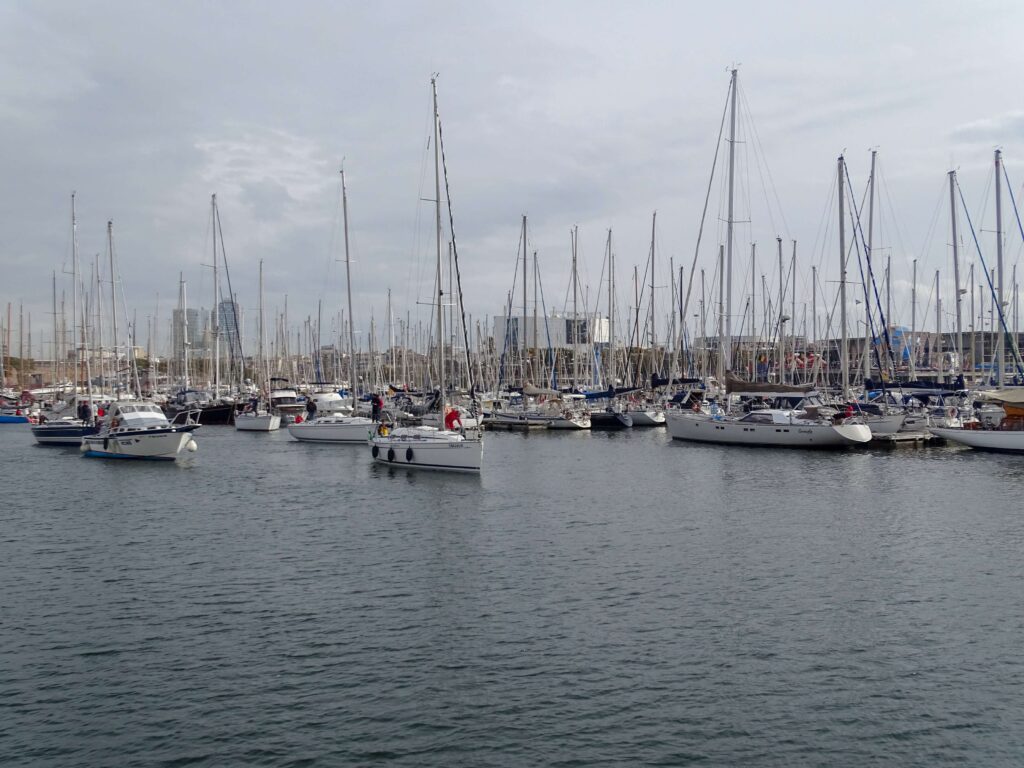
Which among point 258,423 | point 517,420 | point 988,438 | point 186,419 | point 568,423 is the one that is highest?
point 186,419

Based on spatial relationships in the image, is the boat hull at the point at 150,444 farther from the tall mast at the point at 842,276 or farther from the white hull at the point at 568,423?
the tall mast at the point at 842,276

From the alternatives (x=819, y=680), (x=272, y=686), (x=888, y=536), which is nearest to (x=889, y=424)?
(x=888, y=536)

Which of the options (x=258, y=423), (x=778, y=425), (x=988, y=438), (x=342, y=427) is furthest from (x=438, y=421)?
(x=988, y=438)

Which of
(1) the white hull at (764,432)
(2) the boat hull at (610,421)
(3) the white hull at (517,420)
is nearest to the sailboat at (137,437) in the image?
(3) the white hull at (517,420)

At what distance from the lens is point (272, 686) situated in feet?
50.4

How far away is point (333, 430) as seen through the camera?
6141 centimetres

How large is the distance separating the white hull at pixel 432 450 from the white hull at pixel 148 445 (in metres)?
13.0

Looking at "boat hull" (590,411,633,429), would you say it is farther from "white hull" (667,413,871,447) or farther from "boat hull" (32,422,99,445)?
"boat hull" (32,422,99,445)

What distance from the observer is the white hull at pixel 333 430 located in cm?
6100

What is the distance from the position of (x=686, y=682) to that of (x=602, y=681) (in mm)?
1437

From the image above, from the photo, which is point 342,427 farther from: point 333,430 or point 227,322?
point 227,322

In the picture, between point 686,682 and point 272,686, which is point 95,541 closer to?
point 272,686

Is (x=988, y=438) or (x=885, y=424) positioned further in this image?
(x=885, y=424)

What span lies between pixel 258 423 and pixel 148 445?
2536cm
